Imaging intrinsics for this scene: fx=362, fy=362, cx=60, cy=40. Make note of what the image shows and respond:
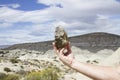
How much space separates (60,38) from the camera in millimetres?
2891

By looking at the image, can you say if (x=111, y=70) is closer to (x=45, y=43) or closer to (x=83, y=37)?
(x=83, y=37)

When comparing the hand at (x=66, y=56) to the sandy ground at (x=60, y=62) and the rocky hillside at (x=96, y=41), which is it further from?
the rocky hillside at (x=96, y=41)

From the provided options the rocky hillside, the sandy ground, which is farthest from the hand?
the rocky hillside

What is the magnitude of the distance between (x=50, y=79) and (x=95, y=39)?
69623 mm

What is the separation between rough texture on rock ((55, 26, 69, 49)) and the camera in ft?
9.39

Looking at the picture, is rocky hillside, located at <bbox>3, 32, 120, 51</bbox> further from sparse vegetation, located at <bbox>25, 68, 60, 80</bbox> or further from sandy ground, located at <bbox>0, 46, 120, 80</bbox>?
sparse vegetation, located at <bbox>25, 68, 60, 80</bbox>

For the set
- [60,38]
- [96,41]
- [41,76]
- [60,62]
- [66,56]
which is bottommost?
[60,62]

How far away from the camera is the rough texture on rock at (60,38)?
9.39ft

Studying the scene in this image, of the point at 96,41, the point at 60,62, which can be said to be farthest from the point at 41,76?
the point at 96,41

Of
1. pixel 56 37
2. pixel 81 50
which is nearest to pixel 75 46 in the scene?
pixel 81 50

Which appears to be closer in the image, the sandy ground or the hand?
the hand

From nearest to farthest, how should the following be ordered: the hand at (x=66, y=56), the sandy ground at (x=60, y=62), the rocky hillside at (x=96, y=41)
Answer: the hand at (x=66, y=56) → the sandy ground at (x=60, y=62) → the rocky hillside at (x=96, y=41)

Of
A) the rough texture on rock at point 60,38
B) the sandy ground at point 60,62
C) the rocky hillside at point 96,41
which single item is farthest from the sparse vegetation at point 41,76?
the rocky hillside at point 96,41

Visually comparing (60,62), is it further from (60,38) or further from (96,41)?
(60,38)
